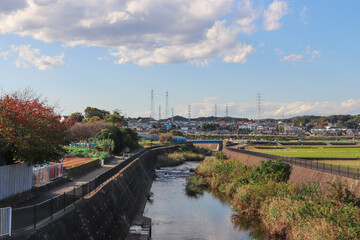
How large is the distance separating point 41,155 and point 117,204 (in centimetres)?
661

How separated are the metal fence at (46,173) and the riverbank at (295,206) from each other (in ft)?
54.0

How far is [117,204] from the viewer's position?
85.7ft

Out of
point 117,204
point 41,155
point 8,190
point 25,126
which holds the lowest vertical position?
point 117,204

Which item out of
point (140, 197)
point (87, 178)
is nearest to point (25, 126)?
point (87, 178)

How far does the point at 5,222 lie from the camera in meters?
13.1

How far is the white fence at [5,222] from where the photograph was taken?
12.9 metres

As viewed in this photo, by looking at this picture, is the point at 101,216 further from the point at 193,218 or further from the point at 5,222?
the point at 193,218

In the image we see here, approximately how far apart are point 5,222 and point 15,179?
32.8 ft

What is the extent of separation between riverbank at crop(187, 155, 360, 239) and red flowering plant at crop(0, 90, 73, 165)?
16538mm

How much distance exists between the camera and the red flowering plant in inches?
829

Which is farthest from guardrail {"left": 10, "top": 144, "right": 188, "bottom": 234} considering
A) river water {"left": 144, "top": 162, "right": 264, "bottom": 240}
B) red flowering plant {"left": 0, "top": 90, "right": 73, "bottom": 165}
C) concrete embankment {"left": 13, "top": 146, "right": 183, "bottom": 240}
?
river water {"left": 144, "top": 162, "right": 264, "bottom": 240}

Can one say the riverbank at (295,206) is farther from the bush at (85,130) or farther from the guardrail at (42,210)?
the bush at (85,130)

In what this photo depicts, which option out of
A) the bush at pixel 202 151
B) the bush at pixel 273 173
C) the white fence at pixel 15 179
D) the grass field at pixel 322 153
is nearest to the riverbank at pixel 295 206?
the bush at pixel 273 173

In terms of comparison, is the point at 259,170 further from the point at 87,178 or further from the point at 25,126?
the point at 25,126
